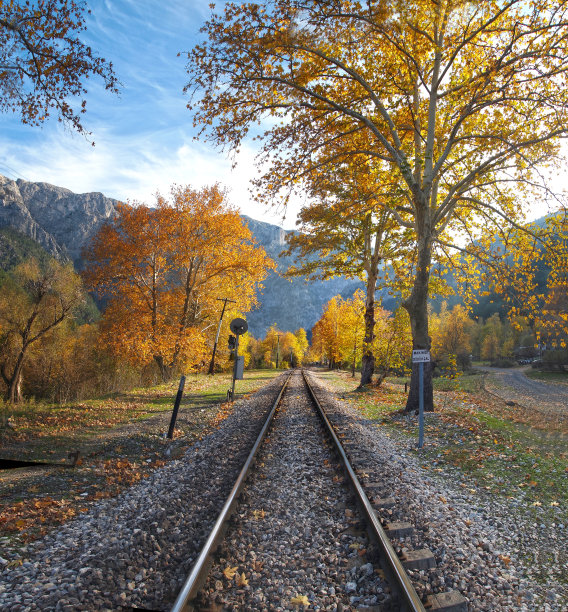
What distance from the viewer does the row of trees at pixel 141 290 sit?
19.4m

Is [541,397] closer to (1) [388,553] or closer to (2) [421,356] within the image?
(2) [421,356]

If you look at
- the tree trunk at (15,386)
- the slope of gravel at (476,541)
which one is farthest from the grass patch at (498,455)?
the tree trunk at (15,386)

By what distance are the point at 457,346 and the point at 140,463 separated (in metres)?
74.8

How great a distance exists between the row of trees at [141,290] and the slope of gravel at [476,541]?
15.8 meters

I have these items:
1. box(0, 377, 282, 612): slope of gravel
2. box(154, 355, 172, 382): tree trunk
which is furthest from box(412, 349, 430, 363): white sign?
box(154, 355, 172, 382): tree trunk

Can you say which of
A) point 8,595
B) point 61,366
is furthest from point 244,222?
point 8,595

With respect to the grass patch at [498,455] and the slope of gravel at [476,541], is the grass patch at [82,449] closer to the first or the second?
the slope of gravel at [476,541]

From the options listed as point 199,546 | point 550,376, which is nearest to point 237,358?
point 199,546

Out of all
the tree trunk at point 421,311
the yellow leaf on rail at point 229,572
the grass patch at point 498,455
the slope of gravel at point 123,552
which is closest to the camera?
the slope of gravel at point 123,552

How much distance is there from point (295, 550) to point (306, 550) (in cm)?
11

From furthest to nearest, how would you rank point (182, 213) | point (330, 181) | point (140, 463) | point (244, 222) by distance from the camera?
point (244, 222)
point (182, 213)
point (330, 181)
point (140, 463)

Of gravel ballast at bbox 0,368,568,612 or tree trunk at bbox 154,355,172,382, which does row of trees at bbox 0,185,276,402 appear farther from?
gravel ballast at bbox 0,368,568,612

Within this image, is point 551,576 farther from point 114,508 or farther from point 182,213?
point 182,213

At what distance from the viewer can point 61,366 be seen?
993 inches
